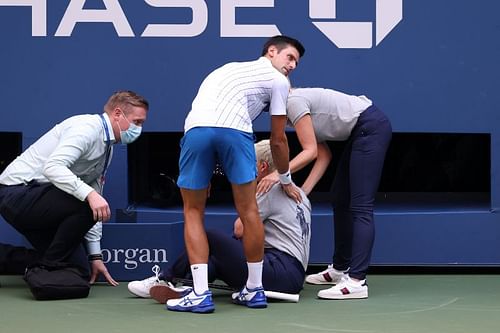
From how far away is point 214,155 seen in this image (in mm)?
4723

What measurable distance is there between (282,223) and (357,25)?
1686mm

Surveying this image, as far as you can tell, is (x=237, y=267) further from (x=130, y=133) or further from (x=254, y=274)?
(x=130, y=133)

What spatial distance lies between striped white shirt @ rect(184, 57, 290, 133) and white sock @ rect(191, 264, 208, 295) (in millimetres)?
627

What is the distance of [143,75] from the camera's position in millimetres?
6184

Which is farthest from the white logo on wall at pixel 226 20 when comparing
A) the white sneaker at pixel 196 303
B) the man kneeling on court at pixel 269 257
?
the white sneaker at pixel 196 303

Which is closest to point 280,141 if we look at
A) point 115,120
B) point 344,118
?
point 344,118

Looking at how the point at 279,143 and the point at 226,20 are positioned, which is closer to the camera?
the point at 279,143

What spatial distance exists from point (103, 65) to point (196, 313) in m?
2.10

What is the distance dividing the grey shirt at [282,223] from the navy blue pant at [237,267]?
41 millimetres

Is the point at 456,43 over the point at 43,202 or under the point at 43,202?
over

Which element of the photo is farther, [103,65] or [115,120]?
[103,65]

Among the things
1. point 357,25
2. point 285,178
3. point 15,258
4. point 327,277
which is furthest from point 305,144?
point 15,258

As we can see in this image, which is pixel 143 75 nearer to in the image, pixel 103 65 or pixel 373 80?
pixel 103 65

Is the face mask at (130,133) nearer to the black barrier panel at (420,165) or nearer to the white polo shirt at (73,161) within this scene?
the white polo shirt at (73,161)
